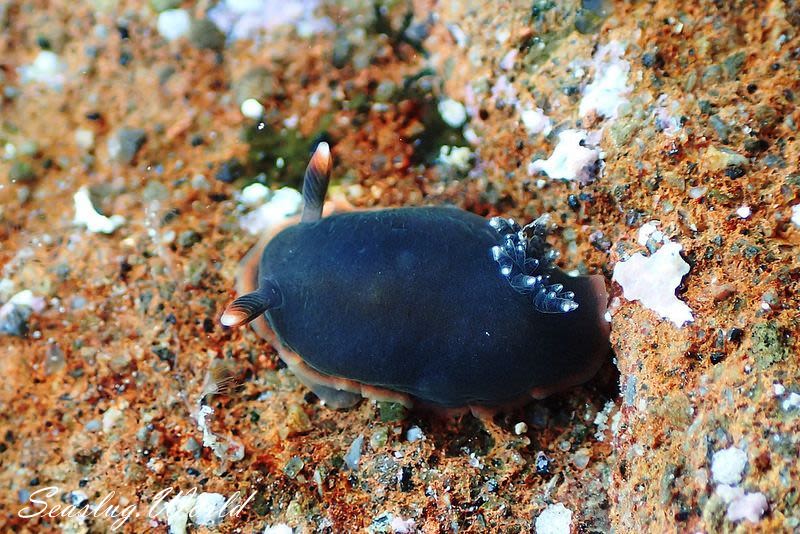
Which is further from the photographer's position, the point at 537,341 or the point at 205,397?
the point at 205,397

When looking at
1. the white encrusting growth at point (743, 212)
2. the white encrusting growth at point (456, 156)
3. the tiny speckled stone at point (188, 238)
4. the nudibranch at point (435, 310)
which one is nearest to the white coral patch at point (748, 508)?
the nudibranch at point (435, 310)

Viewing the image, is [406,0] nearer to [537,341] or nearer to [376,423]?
[537,341]

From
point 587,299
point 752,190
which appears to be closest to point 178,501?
point 587,299

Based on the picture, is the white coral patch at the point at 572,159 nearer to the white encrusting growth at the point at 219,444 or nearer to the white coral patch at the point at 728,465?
the white coral patch at the point at 728,465

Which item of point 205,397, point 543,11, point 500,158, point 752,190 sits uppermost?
point 543,11

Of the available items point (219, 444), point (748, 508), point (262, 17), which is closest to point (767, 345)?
point (748, 508)

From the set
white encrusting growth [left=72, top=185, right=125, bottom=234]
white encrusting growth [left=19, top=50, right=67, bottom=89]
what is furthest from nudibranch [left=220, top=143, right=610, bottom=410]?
white encrusting growth [left=19, top=50, right=67, bottom=89]
